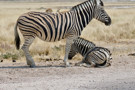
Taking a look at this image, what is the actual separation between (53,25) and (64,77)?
7.58 feet

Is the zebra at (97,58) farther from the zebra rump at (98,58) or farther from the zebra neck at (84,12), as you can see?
the zebra neck at (84,12)

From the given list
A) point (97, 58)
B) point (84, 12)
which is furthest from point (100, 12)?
point (97, 58)

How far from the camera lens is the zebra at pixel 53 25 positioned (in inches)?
428

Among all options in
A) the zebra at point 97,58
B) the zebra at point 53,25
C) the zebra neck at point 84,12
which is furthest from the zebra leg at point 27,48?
the zebra neck at point 84,12

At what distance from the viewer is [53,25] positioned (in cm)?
1102

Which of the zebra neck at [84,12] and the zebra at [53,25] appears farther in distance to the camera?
the zebra neck at [84,12]

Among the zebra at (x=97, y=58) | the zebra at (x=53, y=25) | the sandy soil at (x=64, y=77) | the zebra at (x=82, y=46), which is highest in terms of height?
the zebra at (x=53, y=25)

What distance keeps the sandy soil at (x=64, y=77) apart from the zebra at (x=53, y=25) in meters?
0.73

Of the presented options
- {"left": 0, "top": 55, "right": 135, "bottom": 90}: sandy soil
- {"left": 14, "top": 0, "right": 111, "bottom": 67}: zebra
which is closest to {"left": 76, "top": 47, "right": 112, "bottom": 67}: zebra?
{"left": 0, "top": 55, "right": 135, "bottom": 90}: sandy soil

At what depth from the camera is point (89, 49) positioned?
11.6 m

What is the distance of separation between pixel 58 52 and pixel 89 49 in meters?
2.89

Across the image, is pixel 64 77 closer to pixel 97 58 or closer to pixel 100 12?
pixel 97 58

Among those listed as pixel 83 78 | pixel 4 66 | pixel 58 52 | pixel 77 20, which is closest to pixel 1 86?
pixel 83 78

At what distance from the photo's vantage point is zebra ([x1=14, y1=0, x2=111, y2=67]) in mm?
10859
